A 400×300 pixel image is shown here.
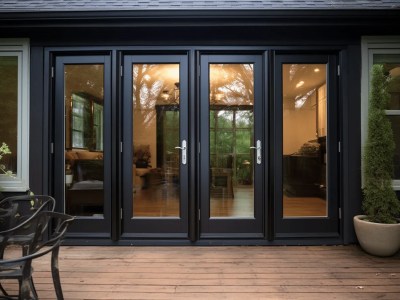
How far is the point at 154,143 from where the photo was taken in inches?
135

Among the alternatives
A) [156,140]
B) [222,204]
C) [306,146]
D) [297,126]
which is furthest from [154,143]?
[306,146]

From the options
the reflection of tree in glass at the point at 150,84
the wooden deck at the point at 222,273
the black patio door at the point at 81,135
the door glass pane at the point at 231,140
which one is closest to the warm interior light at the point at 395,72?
the door glass pane at the point at 231,140

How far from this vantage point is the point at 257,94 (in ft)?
11.2

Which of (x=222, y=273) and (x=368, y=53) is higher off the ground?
(x=368, y=53)

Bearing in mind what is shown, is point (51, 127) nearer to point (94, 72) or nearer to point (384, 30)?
point (94, 72)

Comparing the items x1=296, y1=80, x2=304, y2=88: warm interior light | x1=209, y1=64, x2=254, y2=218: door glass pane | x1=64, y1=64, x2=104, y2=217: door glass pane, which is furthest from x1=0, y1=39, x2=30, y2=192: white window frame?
x1=296, y1=80, x2=304, y2=88: warm interior light

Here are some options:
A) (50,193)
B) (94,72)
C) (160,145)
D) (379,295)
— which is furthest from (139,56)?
(379,295)

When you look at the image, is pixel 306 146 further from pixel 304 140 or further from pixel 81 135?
pixel 81 135

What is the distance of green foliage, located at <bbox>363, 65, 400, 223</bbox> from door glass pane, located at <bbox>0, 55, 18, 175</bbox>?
4.11m

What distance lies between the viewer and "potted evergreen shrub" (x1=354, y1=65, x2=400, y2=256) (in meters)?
2.93

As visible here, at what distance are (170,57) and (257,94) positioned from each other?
1.15m

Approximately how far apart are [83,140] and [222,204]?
186 centimetres

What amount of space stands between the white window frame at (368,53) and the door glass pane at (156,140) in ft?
7.26

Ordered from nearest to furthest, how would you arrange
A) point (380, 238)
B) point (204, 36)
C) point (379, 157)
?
Answer: 1. point (380, 238)
2. point (379, 157)
3. point (204, 36)
